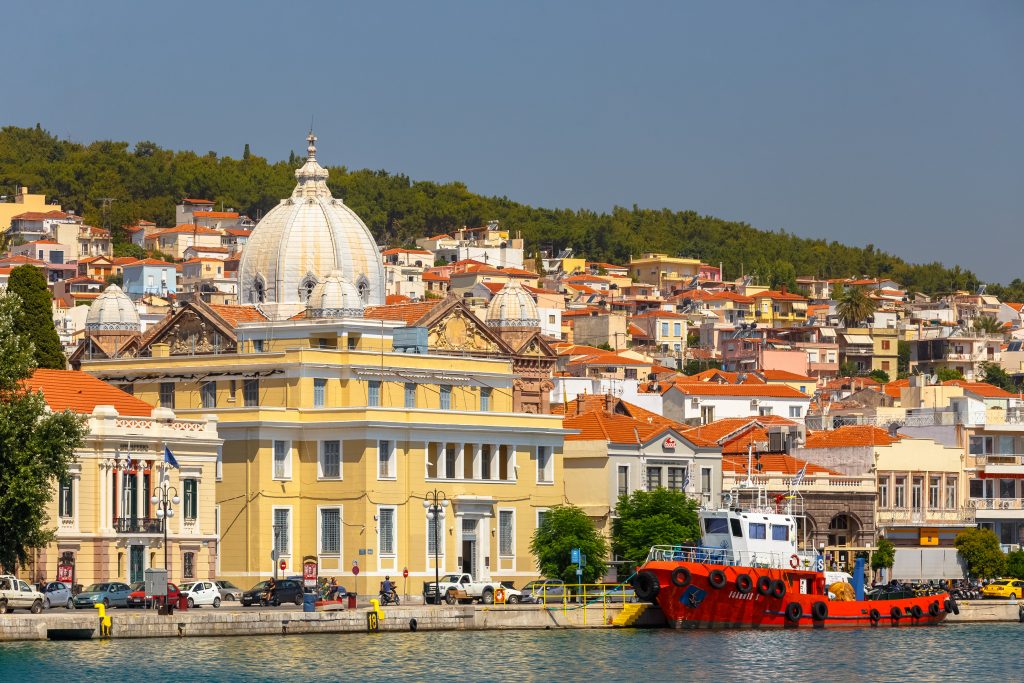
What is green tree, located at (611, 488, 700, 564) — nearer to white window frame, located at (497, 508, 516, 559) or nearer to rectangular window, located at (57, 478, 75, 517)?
white window frame, located at (497, 508, 516, 559)

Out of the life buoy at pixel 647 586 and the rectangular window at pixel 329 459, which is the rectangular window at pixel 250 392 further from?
the life buoy at pixel 647 586

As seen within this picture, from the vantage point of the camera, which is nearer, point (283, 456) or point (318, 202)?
point (283, 456)

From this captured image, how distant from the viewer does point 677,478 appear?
103 metres

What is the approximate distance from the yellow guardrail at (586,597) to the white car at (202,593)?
36.2 ft

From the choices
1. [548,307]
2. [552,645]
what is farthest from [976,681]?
[548,307]

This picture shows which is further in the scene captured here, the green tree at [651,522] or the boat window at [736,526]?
the green tree at [651,522]

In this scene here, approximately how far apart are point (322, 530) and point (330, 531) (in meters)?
0.33

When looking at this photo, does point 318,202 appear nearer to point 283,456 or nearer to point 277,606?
point 283,456

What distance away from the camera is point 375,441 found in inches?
3688

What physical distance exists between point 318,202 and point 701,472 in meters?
20.9

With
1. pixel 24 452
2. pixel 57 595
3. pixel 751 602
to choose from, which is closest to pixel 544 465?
pixel 751 602

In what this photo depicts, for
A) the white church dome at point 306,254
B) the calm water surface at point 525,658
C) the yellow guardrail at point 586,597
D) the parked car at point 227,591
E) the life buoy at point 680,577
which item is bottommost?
the calm water surface at point 525,658

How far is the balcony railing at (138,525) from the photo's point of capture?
8400cm

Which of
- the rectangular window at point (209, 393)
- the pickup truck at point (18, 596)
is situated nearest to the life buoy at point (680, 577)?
the pickup truck at point (18, 596)
